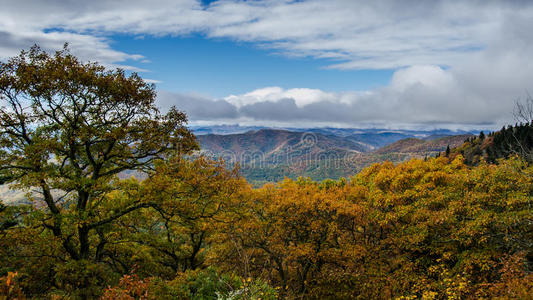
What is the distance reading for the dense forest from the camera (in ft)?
45.1

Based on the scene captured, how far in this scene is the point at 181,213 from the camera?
16.4 meters

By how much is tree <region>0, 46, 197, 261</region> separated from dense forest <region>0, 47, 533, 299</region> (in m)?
0.08

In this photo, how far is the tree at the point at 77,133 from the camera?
13.7 m

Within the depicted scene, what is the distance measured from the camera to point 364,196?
28.7 metres

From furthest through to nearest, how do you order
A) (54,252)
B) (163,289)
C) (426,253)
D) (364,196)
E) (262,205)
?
(364,196) < (262,205) < (426,253) < (54,252) < (163,289)

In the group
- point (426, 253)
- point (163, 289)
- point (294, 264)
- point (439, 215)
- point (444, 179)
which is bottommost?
point (294, 264)

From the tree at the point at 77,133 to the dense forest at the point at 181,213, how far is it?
0.08 m

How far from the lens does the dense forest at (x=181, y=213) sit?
1376 cm

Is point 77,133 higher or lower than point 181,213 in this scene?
higher

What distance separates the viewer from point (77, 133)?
47.4 feet

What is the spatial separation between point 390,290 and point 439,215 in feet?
20.7

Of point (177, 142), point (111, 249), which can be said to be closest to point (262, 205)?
point (177, 142)

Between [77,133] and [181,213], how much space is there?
23.2 ft

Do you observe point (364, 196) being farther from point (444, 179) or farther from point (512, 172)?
point (512, 172)
